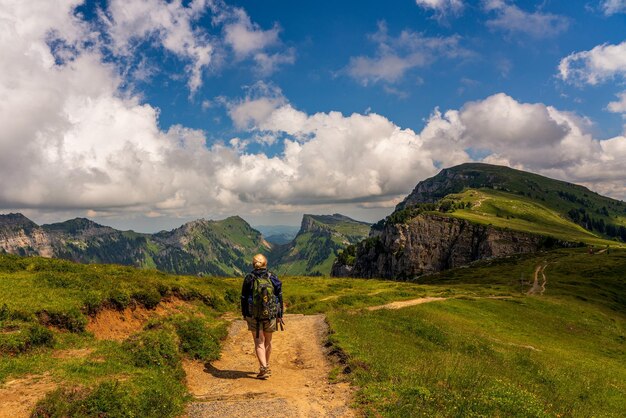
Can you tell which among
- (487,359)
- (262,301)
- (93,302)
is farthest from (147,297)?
(487,359)

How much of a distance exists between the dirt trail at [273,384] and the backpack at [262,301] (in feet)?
9.55

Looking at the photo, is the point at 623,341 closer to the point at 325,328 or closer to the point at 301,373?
the point at 325,328

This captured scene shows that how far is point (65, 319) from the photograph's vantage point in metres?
19.7

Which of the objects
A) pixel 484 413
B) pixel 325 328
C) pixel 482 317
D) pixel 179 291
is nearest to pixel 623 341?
pixel 482 317

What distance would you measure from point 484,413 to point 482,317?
126 ft

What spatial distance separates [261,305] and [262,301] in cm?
20

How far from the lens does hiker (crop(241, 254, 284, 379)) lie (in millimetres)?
16281

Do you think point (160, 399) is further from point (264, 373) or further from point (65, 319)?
point (65, 319)

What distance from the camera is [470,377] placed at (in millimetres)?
16344

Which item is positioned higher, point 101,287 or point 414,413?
point 101,287

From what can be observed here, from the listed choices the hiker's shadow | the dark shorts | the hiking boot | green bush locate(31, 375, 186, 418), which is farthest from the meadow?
the dark shorts

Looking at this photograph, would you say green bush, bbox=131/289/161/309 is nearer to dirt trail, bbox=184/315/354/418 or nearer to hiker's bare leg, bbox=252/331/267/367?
dirt trail, bbox=184/315/354/418

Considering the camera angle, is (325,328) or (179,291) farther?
(179,291)

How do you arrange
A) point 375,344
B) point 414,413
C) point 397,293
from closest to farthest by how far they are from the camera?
1. point 414,413
2. point 375,344
3. point 397,293
